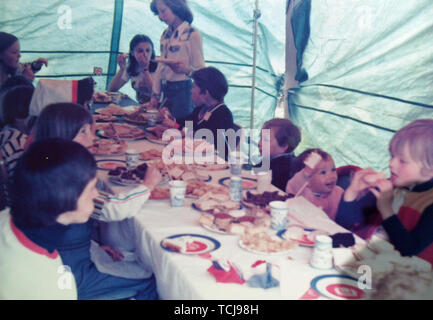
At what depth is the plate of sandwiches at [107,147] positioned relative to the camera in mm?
2854

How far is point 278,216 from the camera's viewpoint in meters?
1.72

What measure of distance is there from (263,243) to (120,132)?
213 centimetres

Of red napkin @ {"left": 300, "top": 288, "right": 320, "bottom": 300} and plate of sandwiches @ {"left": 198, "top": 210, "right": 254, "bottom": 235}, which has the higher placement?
plate of sandwiches @ {"left": 198, "top": 210, "right": 254, "bottom": 235}

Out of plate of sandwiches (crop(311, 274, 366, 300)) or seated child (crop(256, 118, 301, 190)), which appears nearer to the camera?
plate of sandwiches (crop(311, 274, 366, 300))

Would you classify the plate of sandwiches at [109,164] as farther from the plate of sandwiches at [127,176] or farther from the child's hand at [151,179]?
the child's hand at [151,179]

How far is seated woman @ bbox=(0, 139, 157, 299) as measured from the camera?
1.33 m

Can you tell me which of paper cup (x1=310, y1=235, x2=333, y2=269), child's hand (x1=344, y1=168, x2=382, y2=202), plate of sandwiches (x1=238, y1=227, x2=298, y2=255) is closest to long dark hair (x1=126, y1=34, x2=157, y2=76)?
child's hand (x1=344, y1=168, x2=382, y2=202)

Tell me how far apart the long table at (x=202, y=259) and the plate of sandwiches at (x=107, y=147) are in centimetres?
96

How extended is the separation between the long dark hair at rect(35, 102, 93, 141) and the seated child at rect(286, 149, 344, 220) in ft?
3.83

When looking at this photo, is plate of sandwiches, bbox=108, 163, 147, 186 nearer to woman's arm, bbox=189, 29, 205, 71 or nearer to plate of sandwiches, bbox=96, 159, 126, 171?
plate of sandwiches, bbox=96, 159, 126, 171

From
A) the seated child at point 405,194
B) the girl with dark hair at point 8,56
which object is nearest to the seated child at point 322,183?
the seated child at point 405,194

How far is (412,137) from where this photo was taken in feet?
6.08

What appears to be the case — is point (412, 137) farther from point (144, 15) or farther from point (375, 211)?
point (144, 15)
